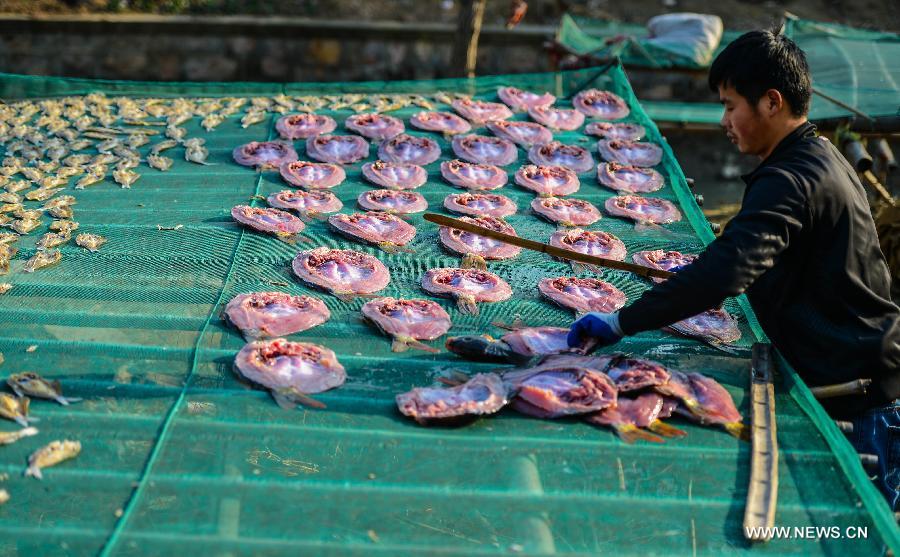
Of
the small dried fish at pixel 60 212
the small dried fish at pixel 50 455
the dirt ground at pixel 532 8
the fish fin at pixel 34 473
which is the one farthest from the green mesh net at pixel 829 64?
the fish fin at pixel 34 473

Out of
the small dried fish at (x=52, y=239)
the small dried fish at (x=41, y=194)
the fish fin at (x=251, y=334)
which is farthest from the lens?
the small dried fish at (x=41, y=194)

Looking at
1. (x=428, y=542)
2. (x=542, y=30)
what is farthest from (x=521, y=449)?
(x=542, y=30)

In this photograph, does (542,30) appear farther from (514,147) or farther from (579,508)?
(579,508)

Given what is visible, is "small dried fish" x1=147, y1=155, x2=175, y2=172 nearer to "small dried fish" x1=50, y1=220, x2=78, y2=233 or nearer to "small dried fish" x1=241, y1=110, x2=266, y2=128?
"small dried fish" x1=241, y1=110, x2=266, y2=128

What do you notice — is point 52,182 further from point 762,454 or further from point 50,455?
Answer: point 762,454

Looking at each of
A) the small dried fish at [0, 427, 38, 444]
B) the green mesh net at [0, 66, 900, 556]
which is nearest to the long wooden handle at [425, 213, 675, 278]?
the green mesh net at [0, 66, 900, 556]

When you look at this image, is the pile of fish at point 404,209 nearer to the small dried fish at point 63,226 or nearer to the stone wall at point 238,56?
the small dried fish at point 63,226

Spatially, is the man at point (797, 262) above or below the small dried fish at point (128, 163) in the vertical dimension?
above

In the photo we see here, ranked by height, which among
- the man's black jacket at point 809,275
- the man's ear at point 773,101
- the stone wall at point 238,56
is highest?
the man's ear at point 773,101

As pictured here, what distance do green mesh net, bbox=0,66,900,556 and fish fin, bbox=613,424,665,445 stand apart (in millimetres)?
34

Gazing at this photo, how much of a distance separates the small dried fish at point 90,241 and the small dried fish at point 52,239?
0.06m

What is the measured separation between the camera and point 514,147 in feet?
17.6

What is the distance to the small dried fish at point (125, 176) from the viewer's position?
4.77m

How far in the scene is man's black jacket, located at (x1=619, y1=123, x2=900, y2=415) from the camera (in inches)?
111
